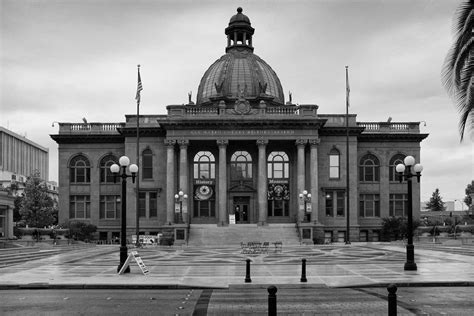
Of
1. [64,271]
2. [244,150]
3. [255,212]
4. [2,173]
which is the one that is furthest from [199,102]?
[2,173]

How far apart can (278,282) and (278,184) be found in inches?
1949

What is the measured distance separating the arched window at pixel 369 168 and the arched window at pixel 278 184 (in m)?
9.88

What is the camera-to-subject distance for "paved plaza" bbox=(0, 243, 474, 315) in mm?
17000

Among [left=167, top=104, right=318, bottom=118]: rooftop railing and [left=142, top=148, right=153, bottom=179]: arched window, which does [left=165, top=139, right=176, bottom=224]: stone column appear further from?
[left=142, top=148, right=153, bottom=179]: arched window

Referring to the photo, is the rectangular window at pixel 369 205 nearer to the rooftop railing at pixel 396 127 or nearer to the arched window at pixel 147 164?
the rooftop railing at pixel 396 127

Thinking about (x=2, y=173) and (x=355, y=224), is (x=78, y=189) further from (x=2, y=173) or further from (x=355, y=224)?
(x=2, y=173)

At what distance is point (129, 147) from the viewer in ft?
240

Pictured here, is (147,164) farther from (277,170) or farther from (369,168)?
(369,168)

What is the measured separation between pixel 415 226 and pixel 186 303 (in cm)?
5789

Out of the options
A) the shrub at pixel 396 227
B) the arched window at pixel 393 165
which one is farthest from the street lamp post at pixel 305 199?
the arched window at pixel 393 165

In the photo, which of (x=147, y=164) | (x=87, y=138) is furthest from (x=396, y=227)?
(x=87, y=138)

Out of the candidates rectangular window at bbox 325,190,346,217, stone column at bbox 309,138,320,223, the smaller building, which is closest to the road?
stone column at bbox 309,138,320,223

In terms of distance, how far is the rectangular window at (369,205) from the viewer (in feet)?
249

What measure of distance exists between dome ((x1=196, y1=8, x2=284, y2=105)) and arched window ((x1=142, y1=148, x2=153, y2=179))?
37.9 feet
